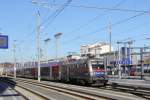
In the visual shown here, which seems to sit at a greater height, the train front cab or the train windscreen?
the train windscreen

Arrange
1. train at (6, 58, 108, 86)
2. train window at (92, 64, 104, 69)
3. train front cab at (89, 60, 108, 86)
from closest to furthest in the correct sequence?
train front cab at (89, 60, 108, 86)
train at (6, 58, 108, 86)
train window at (92, 64, 104, 69)

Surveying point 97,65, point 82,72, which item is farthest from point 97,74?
point 82,72

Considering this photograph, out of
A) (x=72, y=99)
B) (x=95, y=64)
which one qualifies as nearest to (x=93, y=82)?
(x=95, y=64)

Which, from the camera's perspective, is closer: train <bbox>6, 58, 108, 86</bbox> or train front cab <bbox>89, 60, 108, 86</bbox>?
train front cab <bbox>89, 60, 108, 86</bbox>

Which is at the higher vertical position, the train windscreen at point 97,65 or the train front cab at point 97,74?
the train windscreen at point 97,65

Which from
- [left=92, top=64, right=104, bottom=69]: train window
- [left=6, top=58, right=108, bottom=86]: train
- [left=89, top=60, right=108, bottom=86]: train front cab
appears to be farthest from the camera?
[left=92, top=64, right=104, bottom=69]: train window

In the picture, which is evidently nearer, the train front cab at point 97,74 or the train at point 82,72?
the train front cab at point 97,74

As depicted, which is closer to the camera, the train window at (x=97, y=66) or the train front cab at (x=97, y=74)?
the train front cab at (x=97, y=74)

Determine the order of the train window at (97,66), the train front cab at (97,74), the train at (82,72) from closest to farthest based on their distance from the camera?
1. the train front cab at (97,74)
2. the train at (82,72)
3. the train window at (97,66)

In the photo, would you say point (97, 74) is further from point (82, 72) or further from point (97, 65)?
point (82, 72)

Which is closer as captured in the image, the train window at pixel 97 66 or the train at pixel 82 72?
the train at pixel 82 72

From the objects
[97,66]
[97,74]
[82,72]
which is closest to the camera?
[97,74]

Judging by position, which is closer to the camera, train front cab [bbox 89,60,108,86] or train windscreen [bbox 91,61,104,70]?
train front cab [bbox 89,60,108,86]

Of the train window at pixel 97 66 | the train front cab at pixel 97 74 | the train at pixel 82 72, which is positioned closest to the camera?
the train front cab at pixel 97 74
